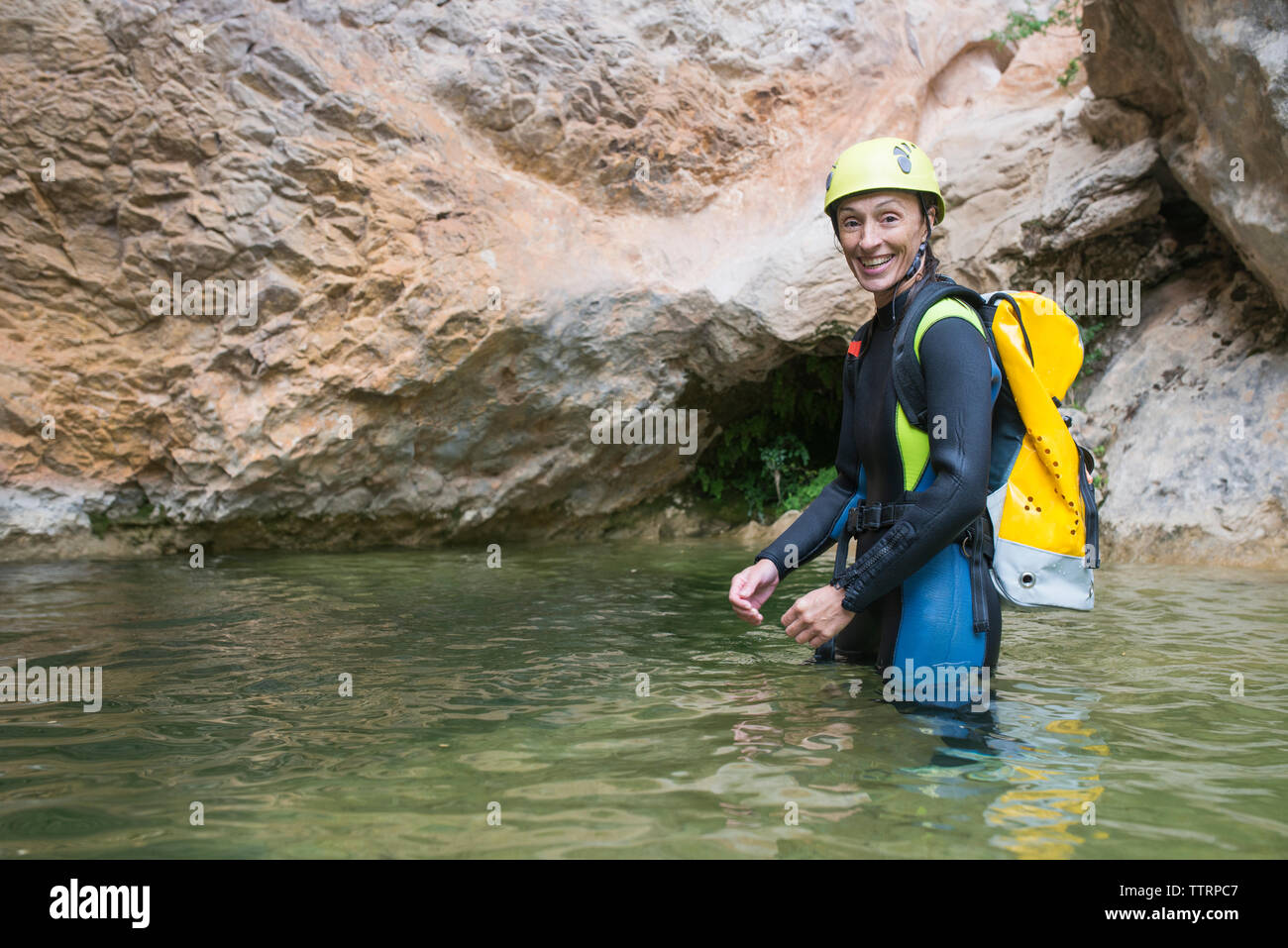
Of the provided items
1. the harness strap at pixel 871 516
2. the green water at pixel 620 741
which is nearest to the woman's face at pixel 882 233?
the harness strap at pixel 871 516

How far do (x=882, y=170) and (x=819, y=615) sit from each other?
1.30 meters

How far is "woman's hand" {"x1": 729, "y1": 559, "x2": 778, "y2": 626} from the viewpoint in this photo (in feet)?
9.30

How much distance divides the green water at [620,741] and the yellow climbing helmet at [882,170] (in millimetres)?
1552

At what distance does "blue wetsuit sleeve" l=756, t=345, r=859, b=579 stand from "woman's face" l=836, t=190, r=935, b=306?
329 mm

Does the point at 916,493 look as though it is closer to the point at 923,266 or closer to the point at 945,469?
the point at 945,469

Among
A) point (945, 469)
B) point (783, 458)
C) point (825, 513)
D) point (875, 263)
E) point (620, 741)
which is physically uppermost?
point (875, 263)

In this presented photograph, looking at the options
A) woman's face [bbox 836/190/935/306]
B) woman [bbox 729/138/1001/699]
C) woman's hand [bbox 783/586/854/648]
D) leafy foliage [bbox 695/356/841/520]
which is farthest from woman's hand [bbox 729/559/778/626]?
leafy foliage [bbox 695/356/841/520]

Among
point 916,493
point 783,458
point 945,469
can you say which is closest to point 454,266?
point 783,458

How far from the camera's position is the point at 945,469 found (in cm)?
257

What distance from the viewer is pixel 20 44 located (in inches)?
300
